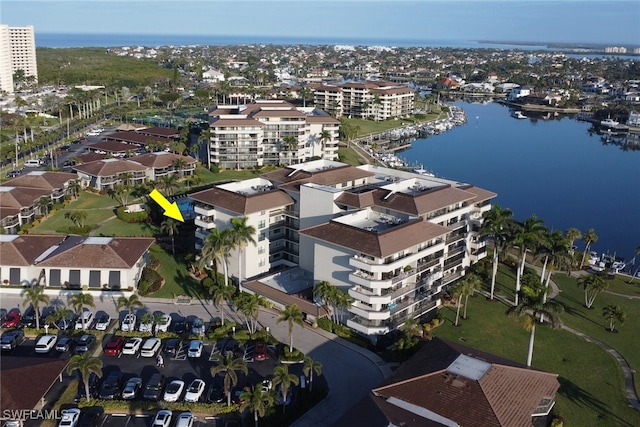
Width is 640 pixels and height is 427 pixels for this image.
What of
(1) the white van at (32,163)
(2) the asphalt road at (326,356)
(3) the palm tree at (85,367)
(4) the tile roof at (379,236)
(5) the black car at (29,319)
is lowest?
(2) the asphalt road at (326,356)

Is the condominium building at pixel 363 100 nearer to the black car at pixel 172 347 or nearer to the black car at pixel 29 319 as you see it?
the black car at pixel 29 319

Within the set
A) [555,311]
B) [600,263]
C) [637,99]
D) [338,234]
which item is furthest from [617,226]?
[637,99]

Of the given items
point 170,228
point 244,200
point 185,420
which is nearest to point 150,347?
point 185,420

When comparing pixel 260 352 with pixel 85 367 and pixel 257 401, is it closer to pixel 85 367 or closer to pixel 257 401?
pixel 257 401

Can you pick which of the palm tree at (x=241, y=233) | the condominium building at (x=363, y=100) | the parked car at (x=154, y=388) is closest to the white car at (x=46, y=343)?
the parked car at (x=154, y=388)

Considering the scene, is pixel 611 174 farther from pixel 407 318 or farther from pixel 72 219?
pixel 72 219

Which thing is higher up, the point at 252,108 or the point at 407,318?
the point at 252,108

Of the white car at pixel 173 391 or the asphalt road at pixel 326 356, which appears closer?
the white car at pixel 173 391
